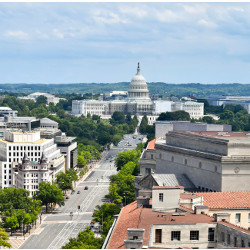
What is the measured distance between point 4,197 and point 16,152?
33.0m

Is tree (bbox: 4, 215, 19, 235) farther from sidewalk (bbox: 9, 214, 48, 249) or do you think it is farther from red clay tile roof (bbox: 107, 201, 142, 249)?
red clay tile roof (bbox: 107, 201, 142, 249)

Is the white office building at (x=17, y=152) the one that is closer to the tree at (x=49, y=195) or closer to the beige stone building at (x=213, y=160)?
the tree at (x=49, y=195)

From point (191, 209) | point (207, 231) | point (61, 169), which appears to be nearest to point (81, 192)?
point (61, 169)

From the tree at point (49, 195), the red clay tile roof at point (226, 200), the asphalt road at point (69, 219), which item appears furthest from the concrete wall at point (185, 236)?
the tree at point (49, 195)

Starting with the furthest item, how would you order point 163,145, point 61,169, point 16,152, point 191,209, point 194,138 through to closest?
point 61,169 → point 16,152 → point 163,145 → point 194,138 → point 191,209

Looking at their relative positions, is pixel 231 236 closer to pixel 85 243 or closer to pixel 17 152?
pixel 85 243

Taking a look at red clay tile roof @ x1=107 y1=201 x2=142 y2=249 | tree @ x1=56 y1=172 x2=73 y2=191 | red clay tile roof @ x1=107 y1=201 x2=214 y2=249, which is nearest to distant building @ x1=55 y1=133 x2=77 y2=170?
tree @ x1=56 y1=172 x2=73 y2=191

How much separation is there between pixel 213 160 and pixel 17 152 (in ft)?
224

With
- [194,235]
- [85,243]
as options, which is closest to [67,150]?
[85,243]

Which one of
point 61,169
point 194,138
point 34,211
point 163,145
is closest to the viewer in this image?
point 194,138

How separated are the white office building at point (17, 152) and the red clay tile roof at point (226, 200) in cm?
7924

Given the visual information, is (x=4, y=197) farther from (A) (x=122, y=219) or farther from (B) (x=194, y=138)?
(A) (x=122, y=219)

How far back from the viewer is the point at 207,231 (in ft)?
193

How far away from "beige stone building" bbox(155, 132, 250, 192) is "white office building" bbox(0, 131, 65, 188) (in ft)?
175
